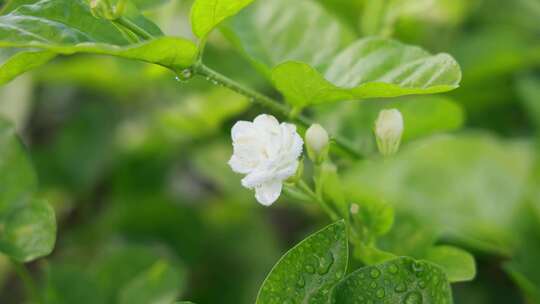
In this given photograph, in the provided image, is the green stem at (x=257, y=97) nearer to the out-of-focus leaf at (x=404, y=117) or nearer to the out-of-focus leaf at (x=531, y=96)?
the out-of-focus leaf at (x=404, y=117)

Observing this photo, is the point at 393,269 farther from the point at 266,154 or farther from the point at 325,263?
the point at 266,154

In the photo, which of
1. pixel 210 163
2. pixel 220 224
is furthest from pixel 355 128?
pixel 220 224

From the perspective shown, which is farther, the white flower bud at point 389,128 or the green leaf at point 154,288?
the green leaf at point 154,288

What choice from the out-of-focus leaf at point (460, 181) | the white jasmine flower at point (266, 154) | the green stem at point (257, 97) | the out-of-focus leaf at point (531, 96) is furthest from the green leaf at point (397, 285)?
the out-of-focus leaf at point (531, 96)

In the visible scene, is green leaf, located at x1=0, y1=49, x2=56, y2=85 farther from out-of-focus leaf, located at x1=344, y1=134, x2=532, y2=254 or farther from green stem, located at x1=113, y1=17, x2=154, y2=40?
out-of-focus leaf, located at x1=344, y1=134, x2=532, y2=254

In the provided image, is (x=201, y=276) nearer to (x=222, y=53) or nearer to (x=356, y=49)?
(x=222, y=53)
